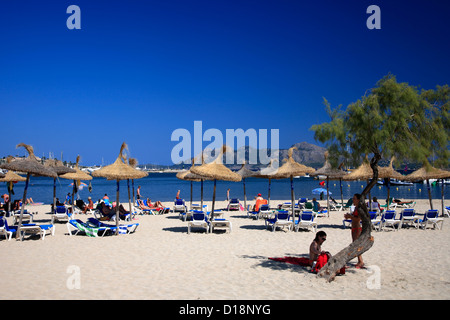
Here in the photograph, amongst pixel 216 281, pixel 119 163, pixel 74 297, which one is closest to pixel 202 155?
pixel 119 163

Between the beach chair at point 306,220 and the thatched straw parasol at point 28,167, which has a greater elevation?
the thatched straw parasol at point 28,167

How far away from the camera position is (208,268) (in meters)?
7.41

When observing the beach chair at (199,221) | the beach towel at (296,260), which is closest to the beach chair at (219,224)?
the beach chair at (199,221)

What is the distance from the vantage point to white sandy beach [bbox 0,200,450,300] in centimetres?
579

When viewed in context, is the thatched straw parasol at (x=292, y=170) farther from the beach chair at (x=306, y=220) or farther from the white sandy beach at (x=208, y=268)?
the white sandy beach at (x=208, y=268)

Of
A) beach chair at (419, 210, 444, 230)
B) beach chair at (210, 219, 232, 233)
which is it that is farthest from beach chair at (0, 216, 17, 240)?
beach chair at (419, 210, 444, 230)

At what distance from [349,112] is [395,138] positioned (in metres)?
1.12

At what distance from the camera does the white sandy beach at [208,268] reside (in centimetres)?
579

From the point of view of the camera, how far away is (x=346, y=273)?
276 inches

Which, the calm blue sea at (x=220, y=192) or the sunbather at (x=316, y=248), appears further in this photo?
the calm blue sea at (x=220, y=192)

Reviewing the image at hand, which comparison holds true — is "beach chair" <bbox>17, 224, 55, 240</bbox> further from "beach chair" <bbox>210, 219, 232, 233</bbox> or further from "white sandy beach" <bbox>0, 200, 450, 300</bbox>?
"beach chair" <bbox>210, 219, 232, 233</bbox>

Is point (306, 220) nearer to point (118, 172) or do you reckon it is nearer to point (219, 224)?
point (219, 224)

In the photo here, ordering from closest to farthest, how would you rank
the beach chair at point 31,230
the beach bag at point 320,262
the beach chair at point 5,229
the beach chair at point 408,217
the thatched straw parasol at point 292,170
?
the beach bag at point 320,262 < the beach chair at point 5,229 < the beach chair at point 31,230 < the beach chair at point 408,217 < the thatched straw parasol at point 292,170
